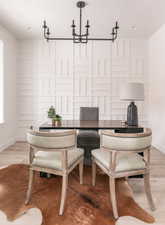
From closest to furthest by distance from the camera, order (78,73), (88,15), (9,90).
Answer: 1. (88,15)
2. (9,90)
3. (78,73)

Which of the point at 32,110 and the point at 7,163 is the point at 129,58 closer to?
the point at 32,110

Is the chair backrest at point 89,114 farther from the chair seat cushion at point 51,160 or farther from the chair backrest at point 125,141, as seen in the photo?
the chair backrest at point 125,141

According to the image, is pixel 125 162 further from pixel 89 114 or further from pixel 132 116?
pixel 89 114

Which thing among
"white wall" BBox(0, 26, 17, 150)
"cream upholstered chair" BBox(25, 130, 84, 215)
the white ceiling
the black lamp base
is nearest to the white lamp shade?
the black lamp base

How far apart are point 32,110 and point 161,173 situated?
3.51 metres

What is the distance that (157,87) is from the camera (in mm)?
4445

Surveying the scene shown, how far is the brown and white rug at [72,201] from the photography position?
1.77 m

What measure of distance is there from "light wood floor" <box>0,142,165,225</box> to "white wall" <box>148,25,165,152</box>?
43 cm

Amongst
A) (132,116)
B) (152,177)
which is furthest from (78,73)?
(152,177)

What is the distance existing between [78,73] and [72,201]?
11.8 ft

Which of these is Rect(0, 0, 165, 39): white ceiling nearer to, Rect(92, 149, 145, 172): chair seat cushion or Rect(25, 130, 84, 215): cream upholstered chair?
Rect(25, 130, 84, 215): cream upholstered chair

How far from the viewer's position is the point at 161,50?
13.8ft

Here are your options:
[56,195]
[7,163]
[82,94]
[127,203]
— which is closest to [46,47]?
[82,94]

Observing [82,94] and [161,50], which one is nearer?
[161,50]
